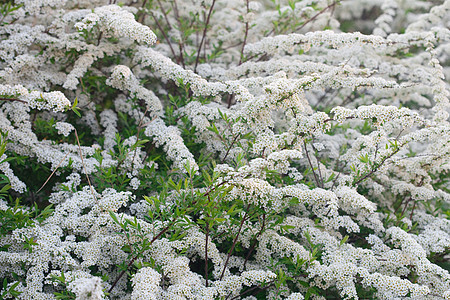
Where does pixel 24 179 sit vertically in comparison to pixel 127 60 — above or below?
below

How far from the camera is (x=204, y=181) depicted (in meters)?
2.71

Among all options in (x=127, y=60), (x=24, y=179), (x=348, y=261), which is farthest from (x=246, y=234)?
(x=127, y=60)

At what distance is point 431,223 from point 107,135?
338 centimetres

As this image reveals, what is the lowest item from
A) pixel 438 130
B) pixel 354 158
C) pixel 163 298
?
pixel 163 298

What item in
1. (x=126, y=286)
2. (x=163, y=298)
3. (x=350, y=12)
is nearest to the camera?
(x=163, y=298)

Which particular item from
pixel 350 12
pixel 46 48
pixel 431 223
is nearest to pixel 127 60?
pixel 46 48

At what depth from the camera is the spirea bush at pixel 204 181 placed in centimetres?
264

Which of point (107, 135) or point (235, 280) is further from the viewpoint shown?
point (107, 135)

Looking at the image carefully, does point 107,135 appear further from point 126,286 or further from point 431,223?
point 431,223

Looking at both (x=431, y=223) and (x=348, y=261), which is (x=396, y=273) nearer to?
(x=348, y=261)

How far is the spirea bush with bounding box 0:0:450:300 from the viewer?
2641 mm

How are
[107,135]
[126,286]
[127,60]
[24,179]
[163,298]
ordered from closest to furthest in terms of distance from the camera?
[163,298], [126,286], [24,179], [107,135], [127,60]

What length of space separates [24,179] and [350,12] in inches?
358

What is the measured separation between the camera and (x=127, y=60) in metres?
4.76
